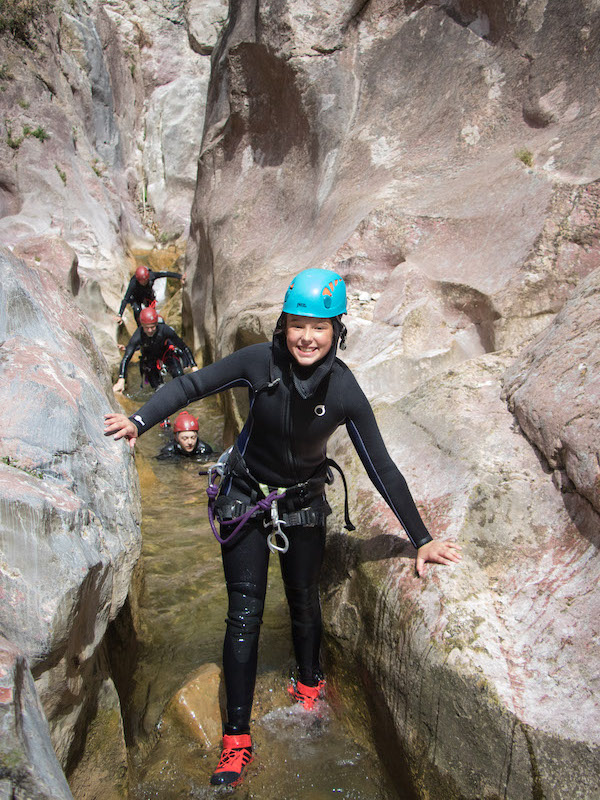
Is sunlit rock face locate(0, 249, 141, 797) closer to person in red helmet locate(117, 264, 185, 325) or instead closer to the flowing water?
the flowing water

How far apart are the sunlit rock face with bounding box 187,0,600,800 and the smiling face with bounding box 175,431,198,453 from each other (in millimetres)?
978

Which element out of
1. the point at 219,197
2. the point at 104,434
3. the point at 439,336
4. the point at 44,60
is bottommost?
the point at 104,434

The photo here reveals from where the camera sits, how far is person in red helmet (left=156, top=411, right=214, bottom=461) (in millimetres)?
6777

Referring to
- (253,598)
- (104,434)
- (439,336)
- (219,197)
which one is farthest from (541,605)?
(219,197)

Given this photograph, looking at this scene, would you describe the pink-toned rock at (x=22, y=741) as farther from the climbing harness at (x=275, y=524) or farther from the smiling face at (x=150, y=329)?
the smiling face at (x=150, y=329)

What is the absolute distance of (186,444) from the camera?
682 centimetres

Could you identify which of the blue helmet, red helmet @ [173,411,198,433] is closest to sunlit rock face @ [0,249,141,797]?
the blue helmet

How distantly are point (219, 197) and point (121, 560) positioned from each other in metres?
7.60

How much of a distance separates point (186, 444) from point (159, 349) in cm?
194

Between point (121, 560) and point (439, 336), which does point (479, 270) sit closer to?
point (439, 336)

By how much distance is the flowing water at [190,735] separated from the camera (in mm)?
2602

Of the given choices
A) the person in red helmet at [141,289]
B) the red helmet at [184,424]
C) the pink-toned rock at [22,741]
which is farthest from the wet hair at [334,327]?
the person in red helmet at [141,289]

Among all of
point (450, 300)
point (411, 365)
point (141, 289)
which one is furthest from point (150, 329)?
point (411, 365)

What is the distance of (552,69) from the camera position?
582cm
